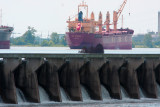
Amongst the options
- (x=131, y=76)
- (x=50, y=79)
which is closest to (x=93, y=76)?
(x=131, y=76)

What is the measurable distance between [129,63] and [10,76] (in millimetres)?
11542

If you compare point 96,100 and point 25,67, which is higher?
point 25,67

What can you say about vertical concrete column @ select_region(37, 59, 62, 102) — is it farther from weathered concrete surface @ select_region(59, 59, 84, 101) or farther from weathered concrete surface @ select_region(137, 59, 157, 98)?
weathered concrete surface @ select_region(137, 59, 157, 98)

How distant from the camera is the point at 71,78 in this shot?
4197 cm

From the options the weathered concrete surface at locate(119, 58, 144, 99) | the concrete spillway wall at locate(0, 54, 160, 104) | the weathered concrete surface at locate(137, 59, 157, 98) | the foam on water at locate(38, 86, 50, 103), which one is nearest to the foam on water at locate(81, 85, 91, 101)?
the concrete spillway wall at locate(0, 54, 160, 104)

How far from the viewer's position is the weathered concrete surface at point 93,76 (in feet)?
141

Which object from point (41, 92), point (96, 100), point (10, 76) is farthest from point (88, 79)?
point (10, 76)

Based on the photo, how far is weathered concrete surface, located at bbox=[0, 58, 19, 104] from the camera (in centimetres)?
3844

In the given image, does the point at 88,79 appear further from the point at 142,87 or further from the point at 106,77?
the point at 142,87

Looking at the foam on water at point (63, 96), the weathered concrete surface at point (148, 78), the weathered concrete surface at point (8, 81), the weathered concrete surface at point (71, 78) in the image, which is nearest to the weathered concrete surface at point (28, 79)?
the weathered concrete surface at point (8, 81)

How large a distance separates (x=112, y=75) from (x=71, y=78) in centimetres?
414

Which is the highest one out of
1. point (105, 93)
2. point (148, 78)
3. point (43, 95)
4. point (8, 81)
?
point (8, 81)

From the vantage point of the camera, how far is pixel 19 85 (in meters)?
39.9

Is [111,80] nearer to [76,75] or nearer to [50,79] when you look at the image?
[76,75]
